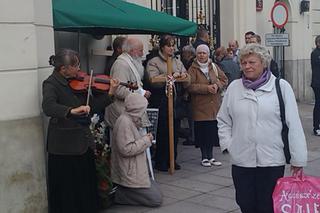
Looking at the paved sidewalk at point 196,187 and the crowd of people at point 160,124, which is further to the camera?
the paved sidewalk at point 196,187

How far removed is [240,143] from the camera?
4.37m

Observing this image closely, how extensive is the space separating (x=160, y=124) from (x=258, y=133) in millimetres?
3378

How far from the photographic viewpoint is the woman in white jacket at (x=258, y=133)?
14.0 feet

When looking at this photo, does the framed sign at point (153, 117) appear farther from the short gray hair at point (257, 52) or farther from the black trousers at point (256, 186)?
the short gray hair at point (257, 52)

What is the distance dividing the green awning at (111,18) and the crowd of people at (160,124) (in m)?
0.22

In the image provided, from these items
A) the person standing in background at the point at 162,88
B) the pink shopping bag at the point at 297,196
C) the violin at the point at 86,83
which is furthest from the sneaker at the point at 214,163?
the pink shopping bag at the point at 297,196

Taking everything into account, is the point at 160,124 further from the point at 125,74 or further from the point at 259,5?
the point at 259,5

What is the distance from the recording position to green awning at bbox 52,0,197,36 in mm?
6340

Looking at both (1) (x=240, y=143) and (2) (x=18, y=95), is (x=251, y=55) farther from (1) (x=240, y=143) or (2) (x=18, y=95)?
(2) (x=18, y=95)

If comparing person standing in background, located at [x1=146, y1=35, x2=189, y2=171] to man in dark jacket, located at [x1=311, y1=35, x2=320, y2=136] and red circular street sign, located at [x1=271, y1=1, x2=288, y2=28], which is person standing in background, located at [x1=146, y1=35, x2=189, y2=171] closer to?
man in dark jacket, located at [x1=311, y1=35, x2=320, y2=136]

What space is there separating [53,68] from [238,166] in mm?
2231

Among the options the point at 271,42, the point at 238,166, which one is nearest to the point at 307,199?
the point at 238,166

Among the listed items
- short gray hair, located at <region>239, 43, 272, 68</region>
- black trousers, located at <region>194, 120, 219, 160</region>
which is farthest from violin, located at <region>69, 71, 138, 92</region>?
black trousers, located at <region>194, 120, 219, 160</region>

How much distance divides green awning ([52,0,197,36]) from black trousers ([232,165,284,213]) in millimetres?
2805
